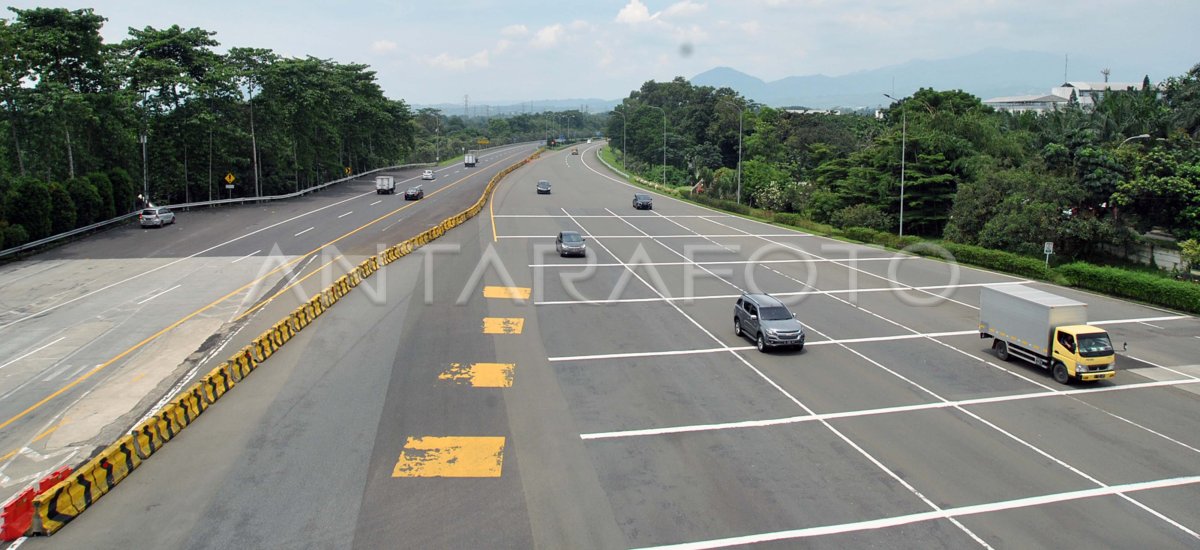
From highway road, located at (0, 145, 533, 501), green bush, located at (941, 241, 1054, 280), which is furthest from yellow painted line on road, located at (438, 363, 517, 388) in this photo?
green bush, located at (941, 241, 1054, 280)

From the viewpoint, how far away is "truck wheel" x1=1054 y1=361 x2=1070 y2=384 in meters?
23.5

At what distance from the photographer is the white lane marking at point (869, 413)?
19.0 m

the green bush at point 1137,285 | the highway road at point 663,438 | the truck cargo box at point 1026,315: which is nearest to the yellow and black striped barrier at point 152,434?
the highway road at point 663,438

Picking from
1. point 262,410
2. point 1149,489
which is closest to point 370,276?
point 262,410

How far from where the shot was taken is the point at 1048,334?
957 inches

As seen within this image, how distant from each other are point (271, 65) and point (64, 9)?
1972 centimetres

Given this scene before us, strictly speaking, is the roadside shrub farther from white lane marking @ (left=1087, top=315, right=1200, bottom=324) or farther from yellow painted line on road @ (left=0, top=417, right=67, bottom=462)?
yellow painted line on road @ (left=0, top=417, right=67, bottom=462)

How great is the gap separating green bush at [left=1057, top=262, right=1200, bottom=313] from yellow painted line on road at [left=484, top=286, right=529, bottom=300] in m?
28.8

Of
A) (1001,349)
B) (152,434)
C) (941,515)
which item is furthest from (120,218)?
(941,515)

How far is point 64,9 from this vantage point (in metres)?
53.0

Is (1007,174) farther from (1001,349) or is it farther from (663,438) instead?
(663,438)

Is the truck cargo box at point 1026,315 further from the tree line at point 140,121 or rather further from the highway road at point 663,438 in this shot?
the tree line at point 140,121

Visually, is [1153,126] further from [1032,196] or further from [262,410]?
[262,410]

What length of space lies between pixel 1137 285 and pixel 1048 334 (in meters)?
15.9
